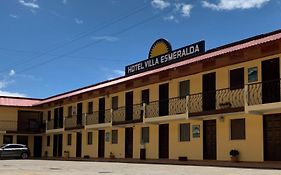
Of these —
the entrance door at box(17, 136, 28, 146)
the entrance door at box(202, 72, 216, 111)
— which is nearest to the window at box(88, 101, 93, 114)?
the entrance door at box(17, 136, 28, 146)

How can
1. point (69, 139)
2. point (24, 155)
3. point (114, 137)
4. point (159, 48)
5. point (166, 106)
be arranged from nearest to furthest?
point (166, 106)
point (159, 48)
point (114, 137)
point (24, 155)
point (69, 139)

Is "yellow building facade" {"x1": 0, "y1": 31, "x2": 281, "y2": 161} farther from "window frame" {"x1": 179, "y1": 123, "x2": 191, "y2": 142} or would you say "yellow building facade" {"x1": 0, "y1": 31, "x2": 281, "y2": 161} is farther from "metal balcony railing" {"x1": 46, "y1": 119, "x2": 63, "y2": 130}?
"metal balcony railing" {"x1": 46, "y1": 119, "x2": 63, "y2": 130}

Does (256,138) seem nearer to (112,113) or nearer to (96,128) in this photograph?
(112,113)

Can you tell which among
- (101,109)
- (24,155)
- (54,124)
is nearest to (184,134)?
(101,109)

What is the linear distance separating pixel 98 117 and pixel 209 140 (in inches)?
527

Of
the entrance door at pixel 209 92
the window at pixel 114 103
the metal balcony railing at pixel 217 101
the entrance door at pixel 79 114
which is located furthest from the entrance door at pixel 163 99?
the entrance door at pixel 79 114

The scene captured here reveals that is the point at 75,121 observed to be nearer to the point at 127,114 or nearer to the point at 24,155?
the point at 24,155

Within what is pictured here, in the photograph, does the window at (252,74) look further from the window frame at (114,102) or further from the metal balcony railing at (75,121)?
the metal balcony railing at (75,121)

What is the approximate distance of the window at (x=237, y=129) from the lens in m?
24.1

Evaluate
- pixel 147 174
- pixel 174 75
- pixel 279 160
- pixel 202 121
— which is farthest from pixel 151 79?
pixel 147 174

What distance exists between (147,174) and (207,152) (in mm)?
10923

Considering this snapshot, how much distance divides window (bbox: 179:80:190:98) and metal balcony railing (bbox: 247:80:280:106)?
5966 millimetres

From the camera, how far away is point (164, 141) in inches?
1177

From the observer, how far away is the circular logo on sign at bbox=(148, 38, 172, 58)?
3397cm
